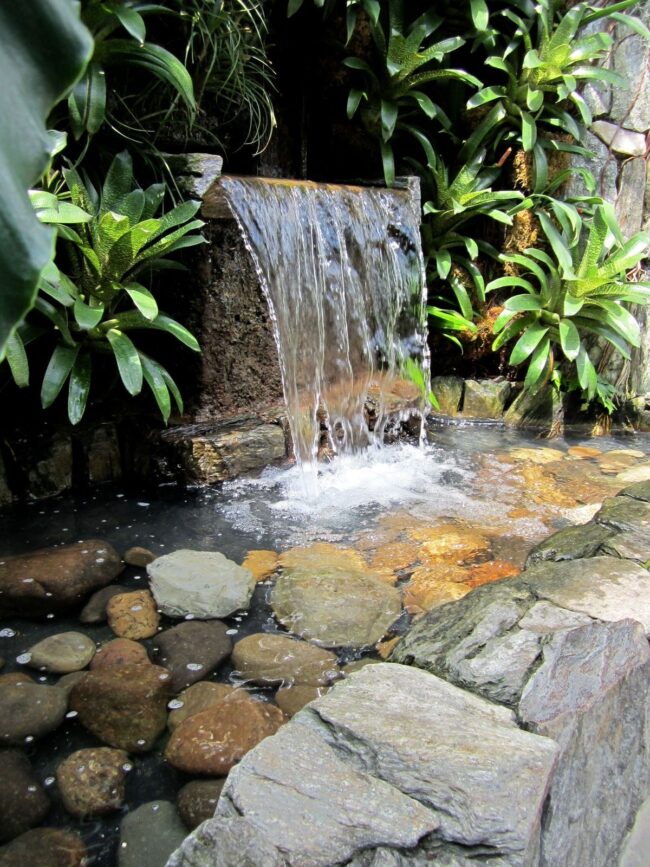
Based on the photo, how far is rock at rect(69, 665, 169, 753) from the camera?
1705 mm

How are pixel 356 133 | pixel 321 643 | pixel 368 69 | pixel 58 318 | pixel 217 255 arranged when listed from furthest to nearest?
pixel 356 133 < pixel 368 69 < pixel 217 255 < pixel 58 318 < pixel 321 643

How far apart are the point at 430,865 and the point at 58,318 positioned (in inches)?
104

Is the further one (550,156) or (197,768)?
(550,156)

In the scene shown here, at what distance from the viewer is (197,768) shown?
5.22ft

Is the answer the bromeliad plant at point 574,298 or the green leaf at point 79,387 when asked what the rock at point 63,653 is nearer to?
the green leaf at point 79,387

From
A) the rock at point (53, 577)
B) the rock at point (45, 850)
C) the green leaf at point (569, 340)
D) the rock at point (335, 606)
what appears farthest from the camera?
the green leaf at point (569, 340)

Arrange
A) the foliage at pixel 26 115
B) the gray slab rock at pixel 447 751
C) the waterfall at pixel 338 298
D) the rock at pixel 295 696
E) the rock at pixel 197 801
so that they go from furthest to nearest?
the waterfall at pixel 338 298
the rock at pixel 295 696
the rock at pixel 197 801
the gray slab rock at pixel 447 751
the foliage at pixel 26 115

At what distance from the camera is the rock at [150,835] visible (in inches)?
53.3

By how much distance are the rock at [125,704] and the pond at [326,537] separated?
26 millimetres

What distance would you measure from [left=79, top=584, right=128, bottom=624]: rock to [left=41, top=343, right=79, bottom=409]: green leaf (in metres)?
0.95

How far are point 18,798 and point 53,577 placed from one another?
99 centimetres

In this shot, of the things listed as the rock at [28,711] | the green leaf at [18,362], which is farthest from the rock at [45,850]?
the green leaf at [18,362]

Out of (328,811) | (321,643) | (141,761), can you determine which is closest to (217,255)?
(321,643)

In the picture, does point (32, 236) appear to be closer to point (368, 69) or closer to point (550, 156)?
point (368, 69)
